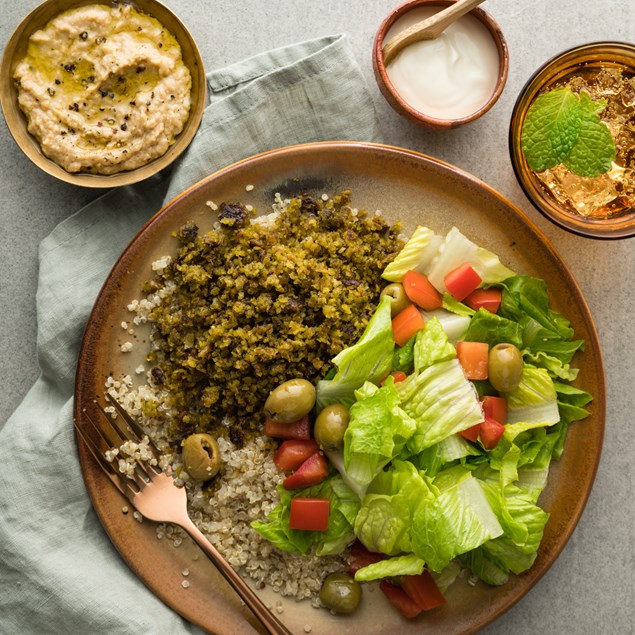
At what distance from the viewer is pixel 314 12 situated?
3.17 meters

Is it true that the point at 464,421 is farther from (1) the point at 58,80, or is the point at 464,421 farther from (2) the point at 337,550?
(1) the point at 58,80

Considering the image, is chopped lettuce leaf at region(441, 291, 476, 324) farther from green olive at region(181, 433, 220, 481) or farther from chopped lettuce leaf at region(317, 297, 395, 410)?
green olive at region(181, 433, 220, 481)

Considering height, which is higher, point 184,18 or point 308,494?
point 184,18

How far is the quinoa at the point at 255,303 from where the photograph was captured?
271cm

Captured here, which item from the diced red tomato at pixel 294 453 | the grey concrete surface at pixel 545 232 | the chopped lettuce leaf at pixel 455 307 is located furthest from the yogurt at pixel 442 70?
the diced red tomato at pixel 294 453

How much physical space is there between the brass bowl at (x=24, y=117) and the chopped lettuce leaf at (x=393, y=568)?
183cm

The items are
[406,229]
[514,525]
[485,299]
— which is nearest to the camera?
[514,525]

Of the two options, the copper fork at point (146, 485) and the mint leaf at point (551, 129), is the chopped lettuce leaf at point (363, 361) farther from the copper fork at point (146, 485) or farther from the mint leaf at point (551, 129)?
the mint leaf at point (551, 129)

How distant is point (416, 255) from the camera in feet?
9.34

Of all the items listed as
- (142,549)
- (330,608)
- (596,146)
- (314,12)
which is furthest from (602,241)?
(142,549)

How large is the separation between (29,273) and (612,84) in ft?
8.63

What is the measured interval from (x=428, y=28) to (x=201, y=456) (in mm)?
1979

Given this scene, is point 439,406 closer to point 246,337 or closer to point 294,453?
point 294,453

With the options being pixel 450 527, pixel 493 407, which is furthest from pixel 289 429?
pixel 493 407
